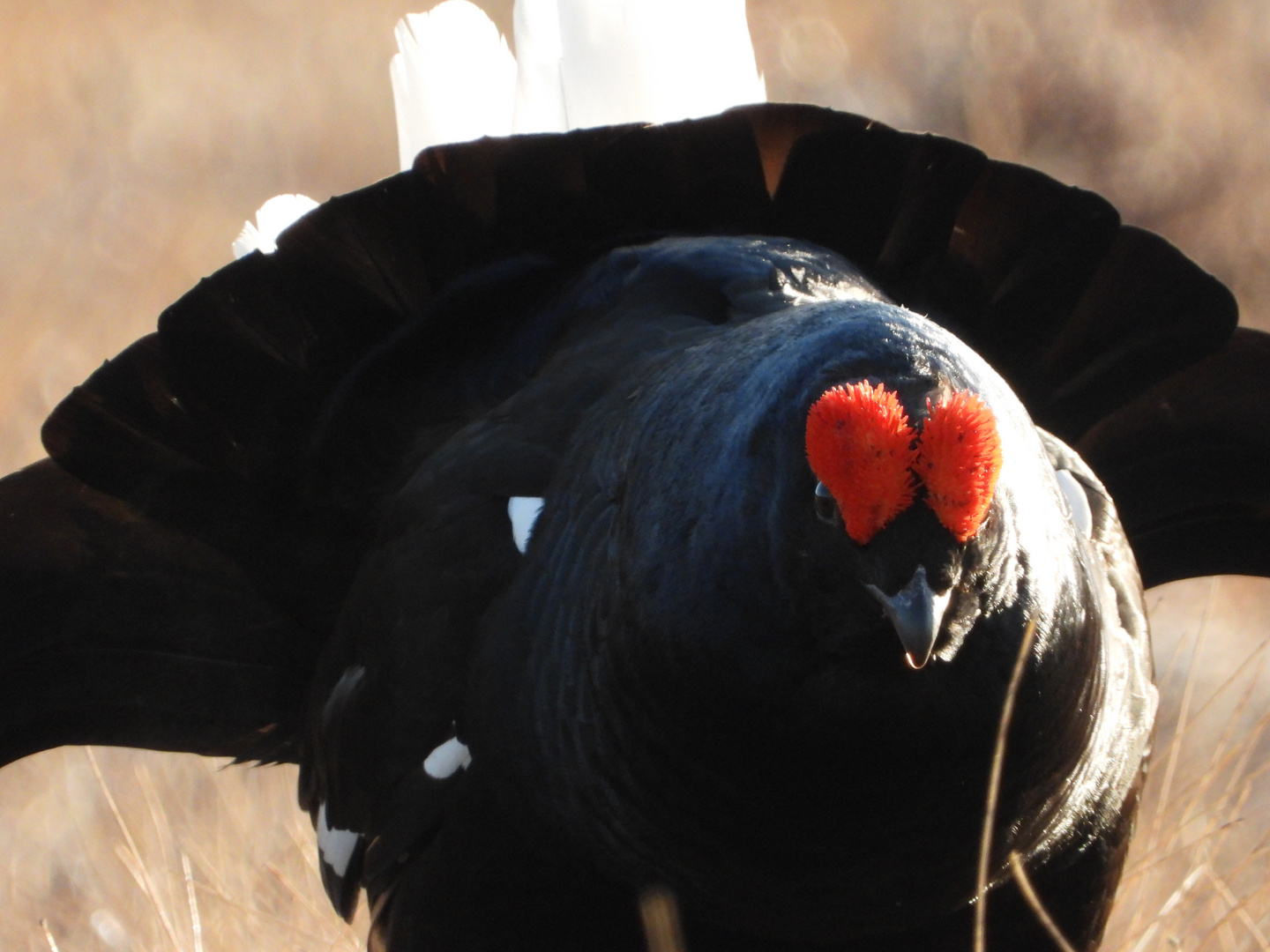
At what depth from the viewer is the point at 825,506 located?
188 centimetres

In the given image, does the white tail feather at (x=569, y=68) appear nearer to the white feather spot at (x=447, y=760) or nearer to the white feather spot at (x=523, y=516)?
the white feather spot at (x=523, y=516)

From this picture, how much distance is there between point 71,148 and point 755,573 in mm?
6641

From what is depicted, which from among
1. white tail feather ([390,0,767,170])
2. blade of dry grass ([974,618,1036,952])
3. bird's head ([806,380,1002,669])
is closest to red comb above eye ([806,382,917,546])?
bird's head ([806,380,1002,669])

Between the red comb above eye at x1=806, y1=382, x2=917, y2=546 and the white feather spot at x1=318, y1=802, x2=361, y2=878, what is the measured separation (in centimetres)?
166

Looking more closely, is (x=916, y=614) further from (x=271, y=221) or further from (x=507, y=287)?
(x=271, y=221)

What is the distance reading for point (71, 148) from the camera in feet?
25.2

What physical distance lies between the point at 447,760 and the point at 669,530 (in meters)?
0.79

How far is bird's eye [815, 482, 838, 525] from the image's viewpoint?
73.5 inches

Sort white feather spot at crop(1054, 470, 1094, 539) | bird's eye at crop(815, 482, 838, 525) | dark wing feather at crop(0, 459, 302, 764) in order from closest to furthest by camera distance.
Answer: bird's eye at crop(815, 482, 838, 525) → white feather spot at crop(1054, 470, 1094, 539) → dark wing feather at crop(0, 459, 302, 764)

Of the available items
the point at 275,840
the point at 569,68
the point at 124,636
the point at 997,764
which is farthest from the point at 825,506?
the point at 275,840

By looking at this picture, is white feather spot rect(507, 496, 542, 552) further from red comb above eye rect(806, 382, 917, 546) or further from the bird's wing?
red comb above eye rect(806, 382, 917, 546)

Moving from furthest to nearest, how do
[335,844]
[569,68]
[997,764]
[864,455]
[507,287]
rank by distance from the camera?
[569,68], [507,287], [335,844], [997,764], [864,455]

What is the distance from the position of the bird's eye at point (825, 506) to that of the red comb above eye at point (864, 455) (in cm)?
4

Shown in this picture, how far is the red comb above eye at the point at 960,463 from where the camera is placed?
1.76m
